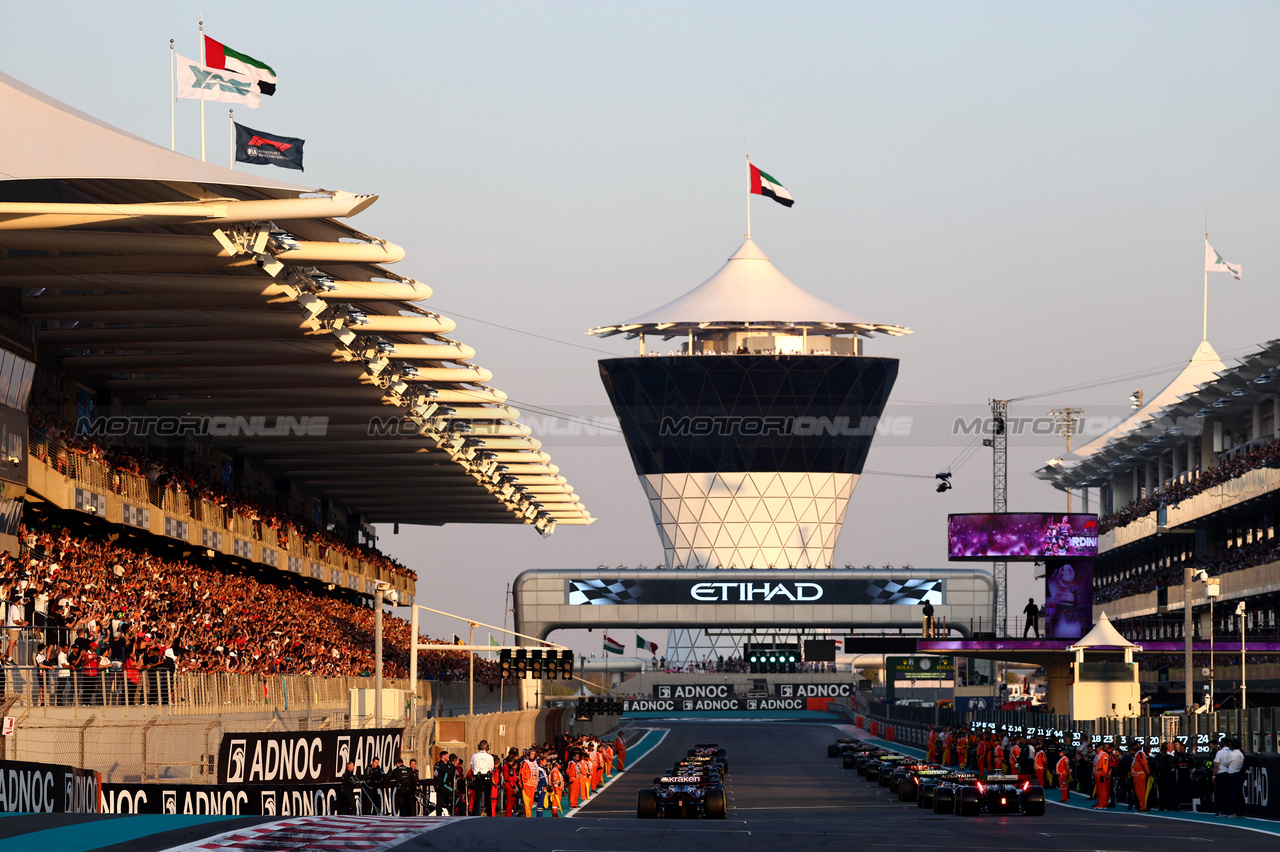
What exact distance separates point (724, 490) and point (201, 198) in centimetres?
11279

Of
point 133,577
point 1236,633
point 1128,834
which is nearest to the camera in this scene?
point 1128,834

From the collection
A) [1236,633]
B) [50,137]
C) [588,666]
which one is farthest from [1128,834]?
[588,666]

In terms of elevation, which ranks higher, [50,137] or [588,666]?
[50,137]

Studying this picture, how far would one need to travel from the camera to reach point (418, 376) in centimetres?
5175

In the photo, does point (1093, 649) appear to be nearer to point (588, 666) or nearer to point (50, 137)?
point (50, 137)

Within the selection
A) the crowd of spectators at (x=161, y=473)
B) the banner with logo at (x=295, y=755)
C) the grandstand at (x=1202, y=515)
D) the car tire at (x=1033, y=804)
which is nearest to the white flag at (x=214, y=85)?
the crowd of spectators at (x=161, y=473)

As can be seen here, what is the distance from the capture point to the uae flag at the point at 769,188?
3199 inches

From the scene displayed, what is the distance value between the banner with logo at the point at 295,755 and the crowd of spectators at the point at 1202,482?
169ft

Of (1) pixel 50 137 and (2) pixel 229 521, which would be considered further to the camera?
(2) pixel 229 521

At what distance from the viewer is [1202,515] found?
275 ft

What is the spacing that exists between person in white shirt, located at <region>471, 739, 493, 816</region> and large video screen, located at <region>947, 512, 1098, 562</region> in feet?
186

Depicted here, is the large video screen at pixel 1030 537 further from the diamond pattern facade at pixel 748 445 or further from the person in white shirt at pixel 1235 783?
the person in white shirt at pixel 1235 783

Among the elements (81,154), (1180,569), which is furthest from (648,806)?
(1180,569)

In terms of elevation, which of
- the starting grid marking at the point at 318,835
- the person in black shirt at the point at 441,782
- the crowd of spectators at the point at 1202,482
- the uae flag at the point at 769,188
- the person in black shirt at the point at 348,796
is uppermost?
the uae flag at the point at 769,188
